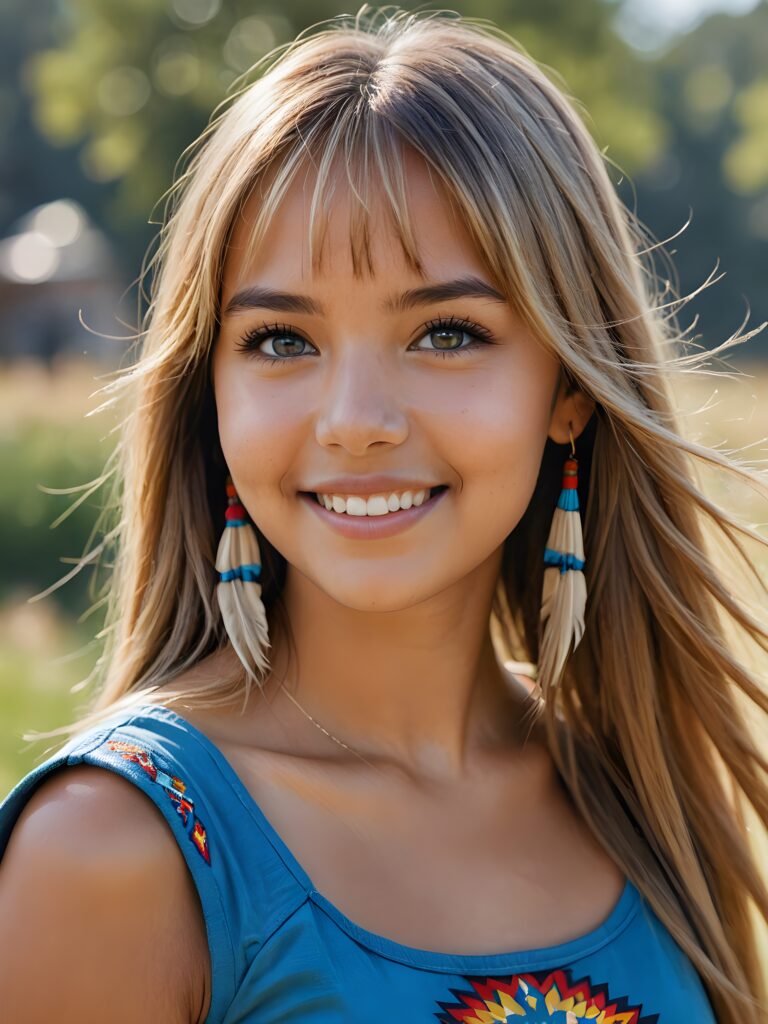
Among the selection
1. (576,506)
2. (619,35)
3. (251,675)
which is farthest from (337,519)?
(619,35)

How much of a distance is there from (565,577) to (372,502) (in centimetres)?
61

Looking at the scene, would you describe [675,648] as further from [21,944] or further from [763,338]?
[763,338]

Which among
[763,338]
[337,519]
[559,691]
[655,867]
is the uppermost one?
[763,338]

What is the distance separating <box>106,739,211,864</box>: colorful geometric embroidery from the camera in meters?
1.75

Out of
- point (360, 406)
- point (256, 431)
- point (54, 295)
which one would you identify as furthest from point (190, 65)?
point (360, 406)

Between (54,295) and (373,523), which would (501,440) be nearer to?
(373,523)

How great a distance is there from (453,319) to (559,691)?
91 cm

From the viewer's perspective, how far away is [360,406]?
1.92m

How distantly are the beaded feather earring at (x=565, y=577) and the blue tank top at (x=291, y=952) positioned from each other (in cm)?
58

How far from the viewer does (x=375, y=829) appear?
81.5 inches

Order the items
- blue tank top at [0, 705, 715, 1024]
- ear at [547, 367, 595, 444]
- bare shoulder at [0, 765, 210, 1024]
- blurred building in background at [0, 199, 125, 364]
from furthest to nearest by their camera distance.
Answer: blurred building in background at [0, 199, 125, 364]
ear at [547, 367, 595, 444]
blue tank top at [0, 705, 715, 1024]
bare shoulder at [0, 765, 210, 1024]

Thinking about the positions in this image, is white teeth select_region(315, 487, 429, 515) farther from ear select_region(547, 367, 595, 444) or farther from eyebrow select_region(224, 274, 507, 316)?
ear select_region(547, 367, 595, 444)

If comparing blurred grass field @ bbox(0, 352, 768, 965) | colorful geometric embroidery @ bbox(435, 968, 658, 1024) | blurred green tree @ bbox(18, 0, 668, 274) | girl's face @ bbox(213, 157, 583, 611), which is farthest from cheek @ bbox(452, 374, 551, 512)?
blurred green tree @ bbox(18, 0, 668, 274)

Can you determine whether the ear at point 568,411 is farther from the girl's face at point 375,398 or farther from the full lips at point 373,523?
the full lips at point 373,523
